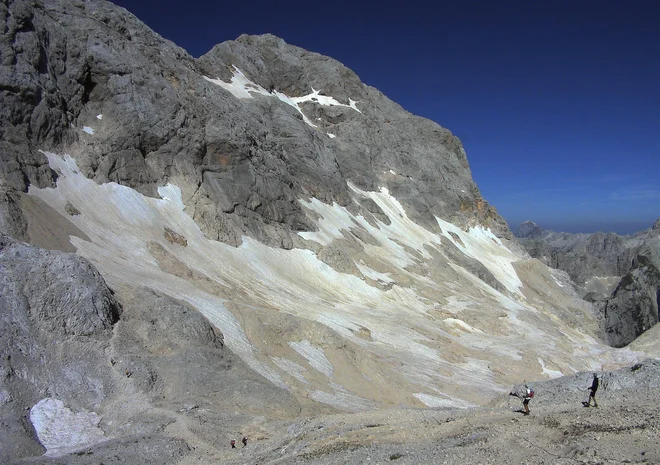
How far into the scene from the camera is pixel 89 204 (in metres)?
39.4

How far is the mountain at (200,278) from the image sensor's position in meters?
19.8

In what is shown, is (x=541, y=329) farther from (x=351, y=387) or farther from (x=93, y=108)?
(x=93, y=108)

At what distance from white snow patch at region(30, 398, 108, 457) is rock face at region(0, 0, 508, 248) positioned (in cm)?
2224

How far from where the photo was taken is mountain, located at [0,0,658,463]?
1981 cm

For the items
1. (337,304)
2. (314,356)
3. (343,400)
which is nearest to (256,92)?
(337,304)

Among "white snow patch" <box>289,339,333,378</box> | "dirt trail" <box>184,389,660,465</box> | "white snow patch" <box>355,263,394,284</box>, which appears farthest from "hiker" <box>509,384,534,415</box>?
"white snow patch" <box>355,263,394,284</box>

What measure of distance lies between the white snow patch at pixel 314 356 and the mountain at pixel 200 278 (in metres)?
0.27

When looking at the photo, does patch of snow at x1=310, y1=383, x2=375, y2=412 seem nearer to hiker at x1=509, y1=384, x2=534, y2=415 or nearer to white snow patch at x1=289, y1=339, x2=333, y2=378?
white snow patch at x1=289, y1=339, x2=333, y2=378

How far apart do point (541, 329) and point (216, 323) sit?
39990 millimetres

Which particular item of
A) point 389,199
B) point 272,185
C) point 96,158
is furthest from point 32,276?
point 389,199

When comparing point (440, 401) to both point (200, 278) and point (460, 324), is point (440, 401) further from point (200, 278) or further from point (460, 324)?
point (460, 324)

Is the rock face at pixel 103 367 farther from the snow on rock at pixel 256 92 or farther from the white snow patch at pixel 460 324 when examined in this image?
the snow on rock at pixel 256 92

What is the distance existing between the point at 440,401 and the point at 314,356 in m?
8.18

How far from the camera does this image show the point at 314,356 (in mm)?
30828
